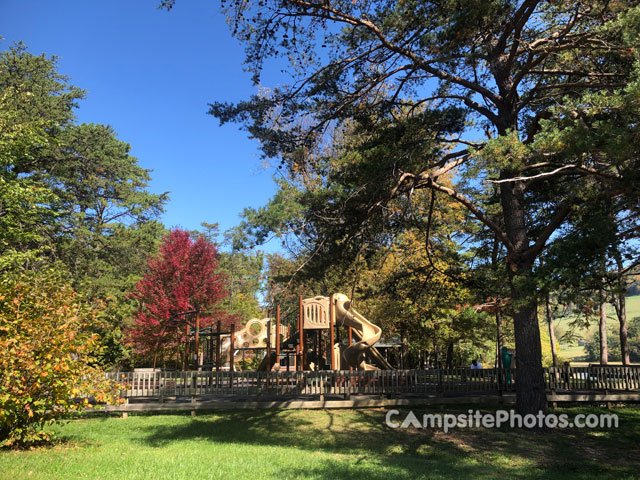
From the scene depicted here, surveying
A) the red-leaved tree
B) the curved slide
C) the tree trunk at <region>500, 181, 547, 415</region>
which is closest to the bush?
the tree trunk at <region>500, 181, 547, 415</region>

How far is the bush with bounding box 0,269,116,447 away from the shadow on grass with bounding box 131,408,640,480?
225cm

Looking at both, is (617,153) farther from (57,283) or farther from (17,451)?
(17,451)

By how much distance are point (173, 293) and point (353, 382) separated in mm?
12101

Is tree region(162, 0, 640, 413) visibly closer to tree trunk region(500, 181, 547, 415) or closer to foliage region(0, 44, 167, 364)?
tree trunk region(500, 181, 547, 415)

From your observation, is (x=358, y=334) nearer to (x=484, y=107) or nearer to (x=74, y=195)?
(x=484, y=107)

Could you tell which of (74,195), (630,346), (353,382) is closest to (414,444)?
(353,382)

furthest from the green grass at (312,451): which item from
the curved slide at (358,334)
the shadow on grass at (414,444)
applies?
the curved slide at (358,334)

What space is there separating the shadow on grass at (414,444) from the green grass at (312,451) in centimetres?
2

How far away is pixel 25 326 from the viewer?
823cm

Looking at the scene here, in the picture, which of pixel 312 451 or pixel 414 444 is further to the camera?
pixel 414 444

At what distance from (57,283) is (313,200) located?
5.98m

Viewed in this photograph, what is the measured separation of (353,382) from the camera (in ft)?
48.9

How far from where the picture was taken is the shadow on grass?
7.57 metres

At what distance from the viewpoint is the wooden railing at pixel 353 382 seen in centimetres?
1465
